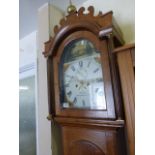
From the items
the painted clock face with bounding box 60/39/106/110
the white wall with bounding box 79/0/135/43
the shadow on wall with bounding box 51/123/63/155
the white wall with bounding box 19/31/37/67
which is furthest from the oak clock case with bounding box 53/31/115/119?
the white wall with bounding box 19/31/37/67

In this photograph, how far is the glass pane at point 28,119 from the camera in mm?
1941

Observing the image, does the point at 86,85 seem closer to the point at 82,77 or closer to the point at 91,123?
the point at 82,77

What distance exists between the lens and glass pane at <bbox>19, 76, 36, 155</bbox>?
Result: 1941mm

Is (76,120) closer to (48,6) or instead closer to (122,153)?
(122,153)

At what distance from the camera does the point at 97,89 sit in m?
0.96

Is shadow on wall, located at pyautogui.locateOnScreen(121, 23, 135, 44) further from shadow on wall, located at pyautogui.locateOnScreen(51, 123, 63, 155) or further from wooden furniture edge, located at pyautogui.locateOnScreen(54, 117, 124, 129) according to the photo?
shadow on wall, located at pyautogui.locateOnScreen(51, 123, 63, 155)

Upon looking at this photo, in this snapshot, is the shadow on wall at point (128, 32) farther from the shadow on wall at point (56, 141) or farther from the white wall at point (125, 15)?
the shadow on wall at point (56, 141)

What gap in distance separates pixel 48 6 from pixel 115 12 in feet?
1.92

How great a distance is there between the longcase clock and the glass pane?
92 centimetres

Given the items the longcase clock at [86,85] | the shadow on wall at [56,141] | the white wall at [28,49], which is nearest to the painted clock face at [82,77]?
the longcase clock at [86,85]

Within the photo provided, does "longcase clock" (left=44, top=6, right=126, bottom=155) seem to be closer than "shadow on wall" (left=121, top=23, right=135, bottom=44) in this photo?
Yes

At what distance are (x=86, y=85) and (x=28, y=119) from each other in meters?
1.29
